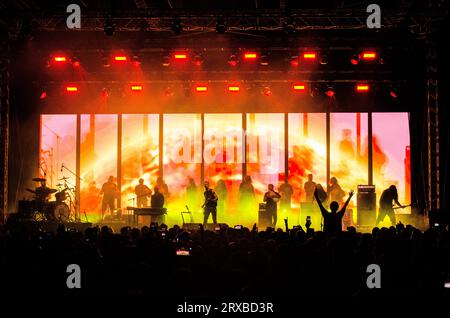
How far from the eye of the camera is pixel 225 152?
69.6 feet

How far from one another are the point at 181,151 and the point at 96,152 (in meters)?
3.25

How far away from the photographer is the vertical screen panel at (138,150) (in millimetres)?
21125

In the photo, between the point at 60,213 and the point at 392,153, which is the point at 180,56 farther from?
the point at 392,153

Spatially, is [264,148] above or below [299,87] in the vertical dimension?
below

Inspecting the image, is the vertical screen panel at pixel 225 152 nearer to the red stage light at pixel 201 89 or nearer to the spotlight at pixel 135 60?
the red stage light at pixel 201 89

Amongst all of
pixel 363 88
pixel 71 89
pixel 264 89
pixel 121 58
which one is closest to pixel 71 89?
pixel 71 89

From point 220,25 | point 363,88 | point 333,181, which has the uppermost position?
point 220,25

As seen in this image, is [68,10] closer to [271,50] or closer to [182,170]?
[271,50]

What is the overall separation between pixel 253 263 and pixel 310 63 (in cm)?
1367

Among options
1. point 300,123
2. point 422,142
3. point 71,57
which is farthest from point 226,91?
point 422,142

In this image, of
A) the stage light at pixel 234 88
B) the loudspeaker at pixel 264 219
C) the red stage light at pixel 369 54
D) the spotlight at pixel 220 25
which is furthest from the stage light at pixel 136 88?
the red stage light at pixel 369 54

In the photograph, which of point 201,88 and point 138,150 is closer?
point 201,88

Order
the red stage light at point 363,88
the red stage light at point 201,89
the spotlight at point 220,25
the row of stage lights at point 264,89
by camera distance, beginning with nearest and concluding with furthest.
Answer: the spotlight at point 220,25 → the red stage light at point 363,88 → the row of stage lights at point 264,89 → the red stage light at point 201,89

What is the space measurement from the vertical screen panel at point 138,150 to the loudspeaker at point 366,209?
769cm
